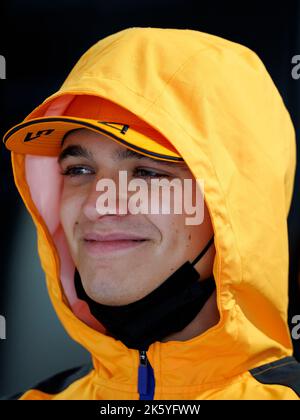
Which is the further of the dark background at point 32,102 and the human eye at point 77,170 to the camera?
the dark background at point 32,102

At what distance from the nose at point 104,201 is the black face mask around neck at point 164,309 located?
0.65 feet

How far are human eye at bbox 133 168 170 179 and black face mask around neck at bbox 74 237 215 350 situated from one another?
0.19 meters

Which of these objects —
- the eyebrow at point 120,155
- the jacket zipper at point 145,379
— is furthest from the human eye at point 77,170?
the jacket zipper at point 145,379

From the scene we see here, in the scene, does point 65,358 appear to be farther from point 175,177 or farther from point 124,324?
point 175,177

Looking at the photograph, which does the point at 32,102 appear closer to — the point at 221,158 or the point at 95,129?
the point at 95,129

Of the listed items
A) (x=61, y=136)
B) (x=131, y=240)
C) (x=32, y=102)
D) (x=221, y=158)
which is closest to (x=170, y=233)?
(x=131, y=240)

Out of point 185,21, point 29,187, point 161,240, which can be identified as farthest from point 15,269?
point 161,240

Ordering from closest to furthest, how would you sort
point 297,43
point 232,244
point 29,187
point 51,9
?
point 232,244 < point 29,187 < point 297,43 < point 51,9

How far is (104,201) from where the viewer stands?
4.78 feet

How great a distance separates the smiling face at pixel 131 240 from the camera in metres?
1.43

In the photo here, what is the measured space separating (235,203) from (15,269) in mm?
1548

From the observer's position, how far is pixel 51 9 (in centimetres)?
267

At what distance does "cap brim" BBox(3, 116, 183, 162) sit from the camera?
1.37 metres

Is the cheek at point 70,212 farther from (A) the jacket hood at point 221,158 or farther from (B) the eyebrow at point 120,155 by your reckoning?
(A) the jacket hood at point 221,158
